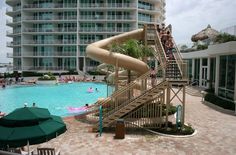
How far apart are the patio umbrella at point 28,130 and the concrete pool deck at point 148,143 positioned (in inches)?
81.0

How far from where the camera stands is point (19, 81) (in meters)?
44.8

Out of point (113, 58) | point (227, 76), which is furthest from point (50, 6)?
point (227, 76)

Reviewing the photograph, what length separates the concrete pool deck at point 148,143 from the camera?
395 inches

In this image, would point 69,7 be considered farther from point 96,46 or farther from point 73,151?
point 73,151

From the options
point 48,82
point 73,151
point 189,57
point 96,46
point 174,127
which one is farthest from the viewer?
point 48,82

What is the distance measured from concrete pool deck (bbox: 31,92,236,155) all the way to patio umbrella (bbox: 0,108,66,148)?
206cm

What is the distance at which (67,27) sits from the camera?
57.8 metres

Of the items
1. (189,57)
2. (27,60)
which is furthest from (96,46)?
(27,60)

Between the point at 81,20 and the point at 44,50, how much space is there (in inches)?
478

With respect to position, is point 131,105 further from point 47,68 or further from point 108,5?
point 47,68

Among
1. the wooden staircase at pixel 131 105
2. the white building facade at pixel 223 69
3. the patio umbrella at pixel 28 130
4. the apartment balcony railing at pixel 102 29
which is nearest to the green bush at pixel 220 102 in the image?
the white building facade at pixel 223 69

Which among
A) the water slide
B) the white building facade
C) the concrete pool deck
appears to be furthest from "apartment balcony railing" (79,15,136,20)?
the concrete pool deck

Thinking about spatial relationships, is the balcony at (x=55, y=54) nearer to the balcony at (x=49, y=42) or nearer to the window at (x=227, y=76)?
the balcony at (x=49, y=42)

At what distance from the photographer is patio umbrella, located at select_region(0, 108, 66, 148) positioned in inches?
293
